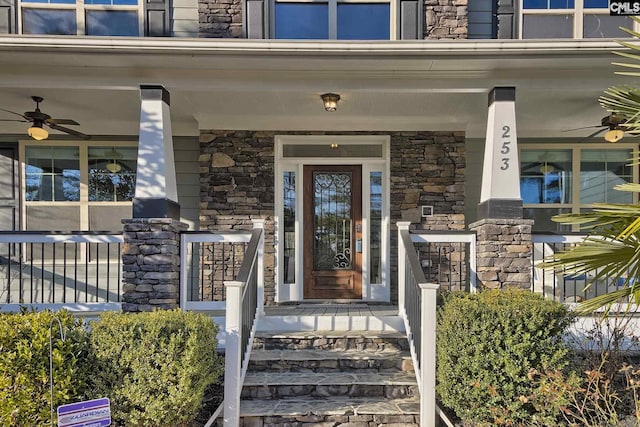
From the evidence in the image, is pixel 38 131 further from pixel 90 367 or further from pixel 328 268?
pixel 328 268

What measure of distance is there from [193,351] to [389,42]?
10.9ft

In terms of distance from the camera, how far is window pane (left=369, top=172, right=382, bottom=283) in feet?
20.9

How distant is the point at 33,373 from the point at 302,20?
453 centimetres

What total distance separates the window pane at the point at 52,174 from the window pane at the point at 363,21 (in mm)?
4402

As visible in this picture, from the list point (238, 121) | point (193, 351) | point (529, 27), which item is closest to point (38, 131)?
point (238, 121)

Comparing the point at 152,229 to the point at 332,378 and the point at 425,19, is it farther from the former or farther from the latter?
the point at 425,19

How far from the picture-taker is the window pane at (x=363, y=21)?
5258 mm

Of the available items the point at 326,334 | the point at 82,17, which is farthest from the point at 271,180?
the point at 82,17

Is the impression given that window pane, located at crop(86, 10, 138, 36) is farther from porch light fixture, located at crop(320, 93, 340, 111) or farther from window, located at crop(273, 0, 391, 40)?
porch light fixture, located at crop(320, 93, 340, 111)

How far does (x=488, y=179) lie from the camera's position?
458 cm

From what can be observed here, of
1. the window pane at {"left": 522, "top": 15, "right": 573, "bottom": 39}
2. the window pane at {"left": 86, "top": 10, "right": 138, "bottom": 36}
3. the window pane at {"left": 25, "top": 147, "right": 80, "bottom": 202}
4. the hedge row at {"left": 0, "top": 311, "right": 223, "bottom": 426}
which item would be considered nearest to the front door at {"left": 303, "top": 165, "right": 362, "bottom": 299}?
the window pane at {"left": 522, "top": 15, "right": 573, "bottom": 39}

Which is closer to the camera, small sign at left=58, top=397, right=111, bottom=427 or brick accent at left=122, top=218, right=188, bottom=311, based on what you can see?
small sign at left=58, top=397, right=111, bottom=427

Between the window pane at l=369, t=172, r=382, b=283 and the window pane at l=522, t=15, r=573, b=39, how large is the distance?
2728mm

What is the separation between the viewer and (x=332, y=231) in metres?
6.40
